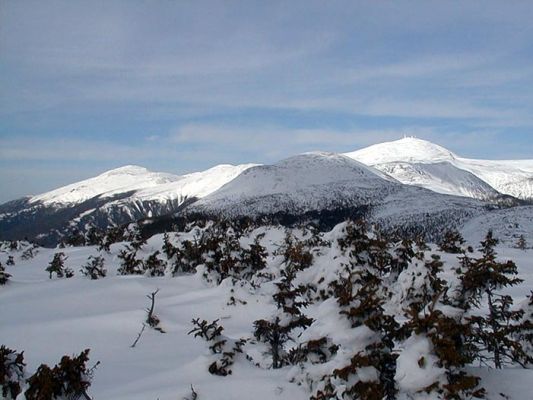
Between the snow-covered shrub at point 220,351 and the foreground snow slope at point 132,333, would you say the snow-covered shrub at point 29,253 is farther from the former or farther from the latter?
the snow-covered shrub at point 220,351


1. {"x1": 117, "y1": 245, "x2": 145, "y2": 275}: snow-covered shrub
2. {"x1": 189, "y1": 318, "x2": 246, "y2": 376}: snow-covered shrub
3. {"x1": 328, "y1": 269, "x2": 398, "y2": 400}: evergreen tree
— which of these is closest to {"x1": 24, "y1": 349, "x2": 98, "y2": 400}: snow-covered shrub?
{"x1": 189, "y1": 318, "x2": 246, "y2": 376}: snow-covered shrub

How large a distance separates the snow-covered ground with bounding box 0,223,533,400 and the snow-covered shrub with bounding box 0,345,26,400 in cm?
377

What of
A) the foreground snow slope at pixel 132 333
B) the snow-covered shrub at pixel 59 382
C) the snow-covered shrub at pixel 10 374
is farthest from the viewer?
the foreground snow slope at pixel 132 333

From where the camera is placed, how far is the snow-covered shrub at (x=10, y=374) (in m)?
9.42

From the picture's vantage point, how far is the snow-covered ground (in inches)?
465

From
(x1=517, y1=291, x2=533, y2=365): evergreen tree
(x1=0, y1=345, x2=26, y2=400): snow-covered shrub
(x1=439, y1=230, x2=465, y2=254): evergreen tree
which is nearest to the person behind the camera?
(x1=0, y1=345, x2=26, y2=400): snow-covered shrub

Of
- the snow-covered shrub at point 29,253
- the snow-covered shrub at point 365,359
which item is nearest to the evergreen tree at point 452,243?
the snow-covered shrub at point 365,359

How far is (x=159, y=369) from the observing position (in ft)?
57.3

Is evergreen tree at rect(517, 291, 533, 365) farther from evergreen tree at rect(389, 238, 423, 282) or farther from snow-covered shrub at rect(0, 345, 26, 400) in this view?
snow-covered shrub at rect(0, 345, 26, 400)

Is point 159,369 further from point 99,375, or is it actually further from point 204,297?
point 204,297

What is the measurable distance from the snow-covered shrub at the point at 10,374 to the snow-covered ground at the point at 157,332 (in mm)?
3766

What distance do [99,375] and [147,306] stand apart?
11888 millimetres

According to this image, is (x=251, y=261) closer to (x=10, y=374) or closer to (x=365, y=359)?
(x=10, y=374)

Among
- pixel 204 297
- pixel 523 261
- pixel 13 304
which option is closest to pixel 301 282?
pixel 204 297
